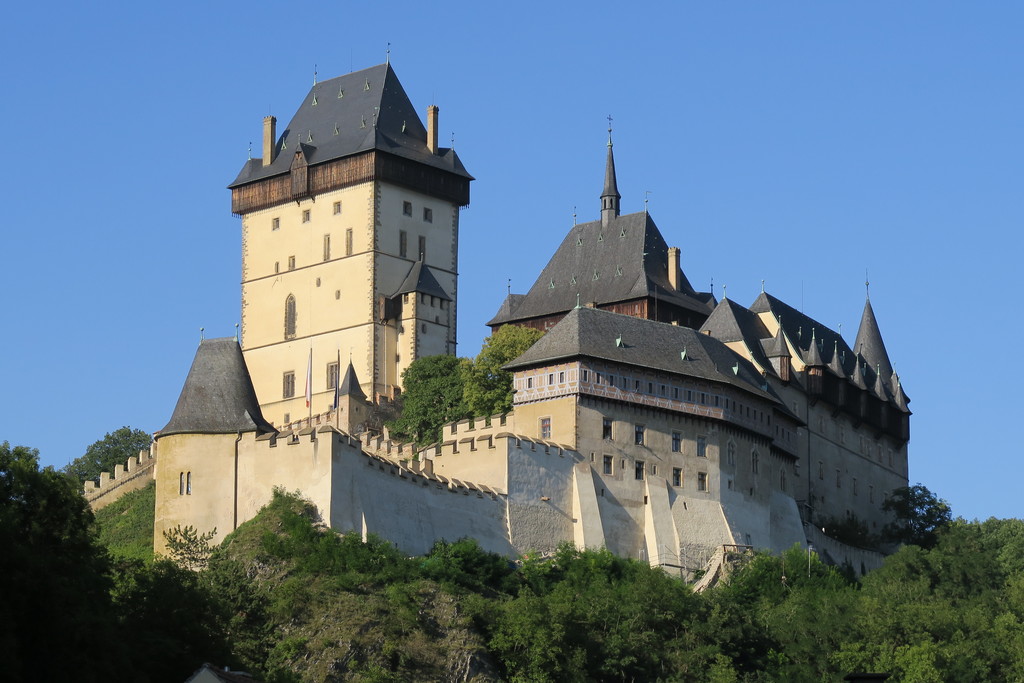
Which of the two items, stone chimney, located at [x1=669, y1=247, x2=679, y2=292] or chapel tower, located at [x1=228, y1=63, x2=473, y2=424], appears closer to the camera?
stone chimney, located at [x1=669, y1=247, x2=679, y2=292]

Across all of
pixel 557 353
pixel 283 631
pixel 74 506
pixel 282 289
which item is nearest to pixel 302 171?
pixel 282 289

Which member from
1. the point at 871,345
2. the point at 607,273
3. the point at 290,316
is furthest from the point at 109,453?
the point at 871,345

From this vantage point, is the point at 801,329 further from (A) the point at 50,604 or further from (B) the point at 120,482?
(A) the point at 50,604

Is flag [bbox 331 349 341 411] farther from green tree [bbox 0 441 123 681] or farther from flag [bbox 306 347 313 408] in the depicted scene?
green tree [bbox 0 441 123 681]

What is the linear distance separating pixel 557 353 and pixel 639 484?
5.15 metres

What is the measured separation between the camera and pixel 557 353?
77438mm

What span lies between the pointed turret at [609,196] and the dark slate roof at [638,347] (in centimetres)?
1257

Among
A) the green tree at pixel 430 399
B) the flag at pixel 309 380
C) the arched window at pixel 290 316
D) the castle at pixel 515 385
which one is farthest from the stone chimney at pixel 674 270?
the arched window at pixel 290 316

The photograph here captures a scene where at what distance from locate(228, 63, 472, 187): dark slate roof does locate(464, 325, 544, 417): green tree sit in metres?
13.2

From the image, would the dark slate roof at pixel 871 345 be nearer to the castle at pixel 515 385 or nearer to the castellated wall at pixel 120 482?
Result: the castle at pixel 515 385

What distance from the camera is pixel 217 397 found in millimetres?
70062

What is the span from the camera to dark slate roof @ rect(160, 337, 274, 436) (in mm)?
69250

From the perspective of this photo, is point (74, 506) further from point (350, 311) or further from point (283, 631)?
point (350, 311)

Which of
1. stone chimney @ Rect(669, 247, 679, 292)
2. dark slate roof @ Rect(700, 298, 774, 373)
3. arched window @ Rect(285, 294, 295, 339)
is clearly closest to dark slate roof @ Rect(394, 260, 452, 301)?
arched window @ Rect(285, 294, 295, 339)
